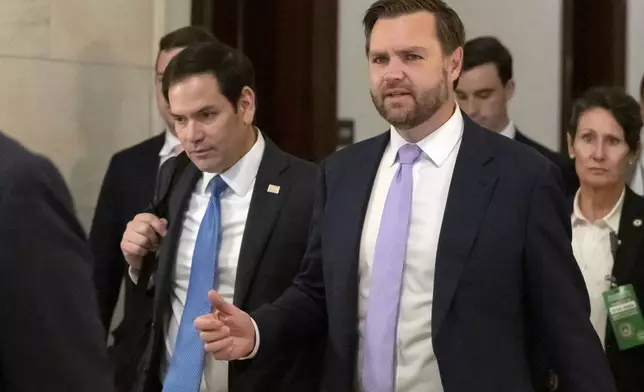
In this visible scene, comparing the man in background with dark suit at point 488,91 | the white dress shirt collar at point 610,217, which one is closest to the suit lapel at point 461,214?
the white dress shirt collar at point 610,217

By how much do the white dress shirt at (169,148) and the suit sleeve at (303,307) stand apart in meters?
0.85

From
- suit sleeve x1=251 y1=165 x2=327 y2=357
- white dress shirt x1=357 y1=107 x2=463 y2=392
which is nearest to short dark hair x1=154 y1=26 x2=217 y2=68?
suit sleeve x1=251 y1=165 x2=327 y2=357

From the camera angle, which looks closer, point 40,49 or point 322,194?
point 322,194

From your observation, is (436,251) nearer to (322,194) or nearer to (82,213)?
(322,194)

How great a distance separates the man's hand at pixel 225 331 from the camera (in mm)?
1748

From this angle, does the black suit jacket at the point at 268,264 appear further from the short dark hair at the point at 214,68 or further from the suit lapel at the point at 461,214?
Result: the suit lapel at the point at 461,214

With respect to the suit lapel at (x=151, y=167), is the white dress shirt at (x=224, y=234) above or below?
below

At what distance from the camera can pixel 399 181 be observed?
1.86 metres

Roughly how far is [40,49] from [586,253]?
1.72m

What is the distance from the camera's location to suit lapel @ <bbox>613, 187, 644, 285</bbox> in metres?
2.54

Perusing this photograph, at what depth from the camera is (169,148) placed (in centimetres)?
279

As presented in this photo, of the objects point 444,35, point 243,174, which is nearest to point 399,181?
point 444,35

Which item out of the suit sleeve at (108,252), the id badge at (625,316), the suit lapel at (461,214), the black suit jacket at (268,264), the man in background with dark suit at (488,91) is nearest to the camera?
the suit lapel at (461,214)

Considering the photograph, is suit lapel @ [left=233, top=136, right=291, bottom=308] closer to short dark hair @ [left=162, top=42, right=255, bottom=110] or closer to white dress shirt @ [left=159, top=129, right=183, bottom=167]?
short dark hair @ [left=162, top=42, right=255, bottom=110]
